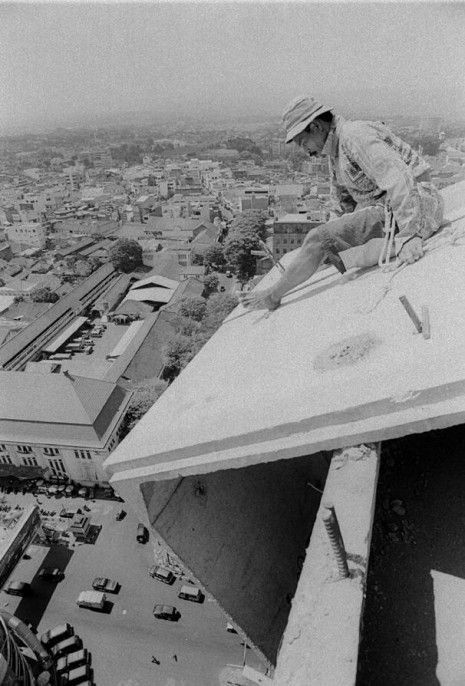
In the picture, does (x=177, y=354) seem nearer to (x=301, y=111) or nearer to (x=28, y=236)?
(x=301, y=111)

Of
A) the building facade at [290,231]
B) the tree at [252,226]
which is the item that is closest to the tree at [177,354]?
the building facade at [290,231]

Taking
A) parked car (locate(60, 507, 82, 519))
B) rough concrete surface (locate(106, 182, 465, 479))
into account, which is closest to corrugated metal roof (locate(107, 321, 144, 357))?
parked car (locate(60, 507, 82, 519))

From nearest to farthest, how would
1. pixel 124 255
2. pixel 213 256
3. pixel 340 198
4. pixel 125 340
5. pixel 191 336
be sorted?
pixel 340 198
pixel 191 336
pixel 125 340
pixel 213 256
pixel 124 255

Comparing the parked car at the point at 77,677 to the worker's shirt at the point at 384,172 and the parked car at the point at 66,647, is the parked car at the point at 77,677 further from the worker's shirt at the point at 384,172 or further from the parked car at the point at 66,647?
the worker's shirt at the point at 384,172

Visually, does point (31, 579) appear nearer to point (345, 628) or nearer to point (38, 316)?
point (345, 628)

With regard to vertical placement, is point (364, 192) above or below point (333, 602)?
above

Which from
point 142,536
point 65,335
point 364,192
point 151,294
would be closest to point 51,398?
point 142,536

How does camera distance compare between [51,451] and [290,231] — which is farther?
[290,231]
